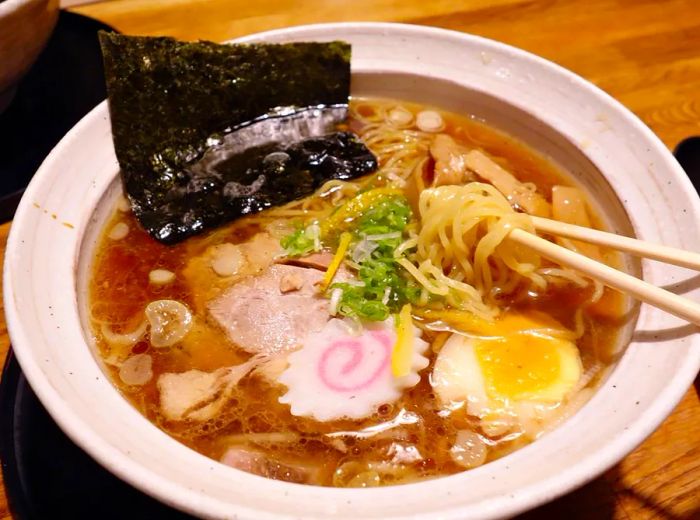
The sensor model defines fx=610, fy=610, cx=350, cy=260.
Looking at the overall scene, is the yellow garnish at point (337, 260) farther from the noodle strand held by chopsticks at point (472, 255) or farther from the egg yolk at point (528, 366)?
the egg yolk at point (528, 366)

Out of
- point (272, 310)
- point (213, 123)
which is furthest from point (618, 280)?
point (213, 123)

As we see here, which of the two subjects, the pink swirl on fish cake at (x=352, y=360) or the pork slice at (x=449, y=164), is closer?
the pink swirl on fish cake at (x=352, y=360)

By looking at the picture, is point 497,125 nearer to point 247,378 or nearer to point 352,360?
point 352,360

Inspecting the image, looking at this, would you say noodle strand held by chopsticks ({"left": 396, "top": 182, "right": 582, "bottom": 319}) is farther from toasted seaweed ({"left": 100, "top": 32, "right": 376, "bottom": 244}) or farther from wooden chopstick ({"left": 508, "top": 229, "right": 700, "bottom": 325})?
toasted seaweed ({"left": 100, "top": 32, "right": 376, "bottom": 244})

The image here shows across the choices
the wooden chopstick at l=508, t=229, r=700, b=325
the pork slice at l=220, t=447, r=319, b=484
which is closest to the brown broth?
the pork slice at l=220, t=447, r=319, b=484

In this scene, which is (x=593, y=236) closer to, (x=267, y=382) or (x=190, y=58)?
(x=267, y=382)

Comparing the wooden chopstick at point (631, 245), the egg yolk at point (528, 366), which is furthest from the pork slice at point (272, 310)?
the wooden chopstick at point (631, 245)

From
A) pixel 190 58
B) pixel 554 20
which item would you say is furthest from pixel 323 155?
pixel 554 20
